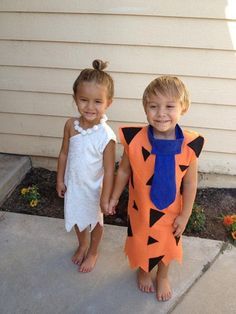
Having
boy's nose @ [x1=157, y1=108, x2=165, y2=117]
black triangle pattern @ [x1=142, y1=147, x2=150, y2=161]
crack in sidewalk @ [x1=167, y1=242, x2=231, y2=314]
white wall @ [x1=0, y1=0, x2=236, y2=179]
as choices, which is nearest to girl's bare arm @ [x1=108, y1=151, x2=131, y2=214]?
black triangle pattern @ [x1=142, y1=147, x2=150, y2=161]

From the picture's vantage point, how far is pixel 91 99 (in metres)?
2.01

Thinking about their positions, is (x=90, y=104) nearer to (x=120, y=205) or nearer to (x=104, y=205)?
(x=104, y=205)

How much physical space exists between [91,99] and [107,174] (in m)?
0.42

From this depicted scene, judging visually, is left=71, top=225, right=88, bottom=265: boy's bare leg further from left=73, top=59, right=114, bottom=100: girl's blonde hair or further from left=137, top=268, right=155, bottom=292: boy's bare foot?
left=73, top=59, right=114, bottom=100: girl's blonde hair

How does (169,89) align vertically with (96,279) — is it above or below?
above

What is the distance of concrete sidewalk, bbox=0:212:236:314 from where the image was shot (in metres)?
2.20

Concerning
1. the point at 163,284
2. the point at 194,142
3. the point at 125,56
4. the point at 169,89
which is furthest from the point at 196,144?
the point at 125,56

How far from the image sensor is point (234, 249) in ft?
8.79

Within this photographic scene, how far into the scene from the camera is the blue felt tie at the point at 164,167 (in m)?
1.89

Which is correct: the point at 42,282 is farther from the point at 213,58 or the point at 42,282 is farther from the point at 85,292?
the point at 213,58

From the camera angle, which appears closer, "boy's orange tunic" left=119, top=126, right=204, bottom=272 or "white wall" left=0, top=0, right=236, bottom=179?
"boy's orange tunic" left=119, top=126, right=204, bottom=272

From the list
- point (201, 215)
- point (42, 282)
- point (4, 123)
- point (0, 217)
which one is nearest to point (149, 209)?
point (42, 282)

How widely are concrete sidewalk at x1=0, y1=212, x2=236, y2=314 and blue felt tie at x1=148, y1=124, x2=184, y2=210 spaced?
0.67m

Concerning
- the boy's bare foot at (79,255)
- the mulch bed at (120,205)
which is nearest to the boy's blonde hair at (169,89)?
the boy's bare foot at (79,255)
